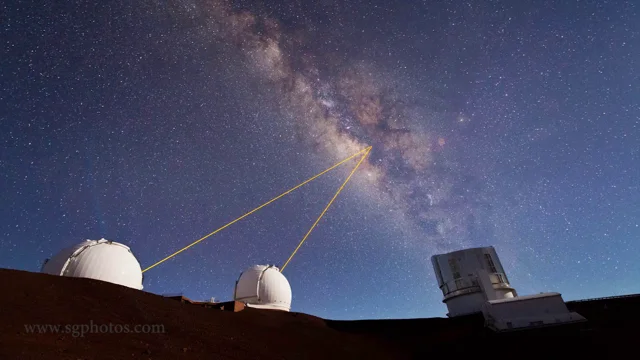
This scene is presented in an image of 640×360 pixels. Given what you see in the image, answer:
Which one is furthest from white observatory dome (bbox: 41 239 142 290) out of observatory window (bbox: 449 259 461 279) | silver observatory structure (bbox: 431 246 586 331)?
observatory window (bbox: 449 259 461 279)

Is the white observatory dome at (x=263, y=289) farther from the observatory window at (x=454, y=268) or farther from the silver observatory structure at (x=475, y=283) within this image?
the observatory window at (x=454, y=268)

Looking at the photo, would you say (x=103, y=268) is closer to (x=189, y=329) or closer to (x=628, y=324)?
(x=189, y=329)

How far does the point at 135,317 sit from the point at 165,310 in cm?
194

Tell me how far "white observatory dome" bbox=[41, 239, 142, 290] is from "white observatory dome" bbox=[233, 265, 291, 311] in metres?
8.16

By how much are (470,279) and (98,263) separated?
88.7ft

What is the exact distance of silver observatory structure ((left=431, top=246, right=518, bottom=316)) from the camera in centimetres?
2680

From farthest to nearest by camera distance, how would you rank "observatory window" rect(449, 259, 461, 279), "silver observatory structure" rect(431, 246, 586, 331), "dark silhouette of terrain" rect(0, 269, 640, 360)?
"observatory window" rect(449, 259, 461, 279)
"silver observatory structure" rect(431, 246, 586, 331)
"dark silhouette of terrain" rect(0, 269, 640, 360)

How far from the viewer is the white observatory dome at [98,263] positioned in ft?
68.6

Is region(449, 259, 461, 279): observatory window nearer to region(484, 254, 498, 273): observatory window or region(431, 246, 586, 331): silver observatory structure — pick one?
region(431, 246, 586, 331): silver observatory structure

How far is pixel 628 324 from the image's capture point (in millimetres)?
17531

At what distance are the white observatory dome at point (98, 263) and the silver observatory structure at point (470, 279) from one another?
23.9m

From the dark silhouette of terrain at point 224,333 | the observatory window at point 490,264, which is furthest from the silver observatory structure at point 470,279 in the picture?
the dark silhouette of terrain at point 224,333

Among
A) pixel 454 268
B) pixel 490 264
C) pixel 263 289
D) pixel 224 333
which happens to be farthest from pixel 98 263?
pixel 490 264

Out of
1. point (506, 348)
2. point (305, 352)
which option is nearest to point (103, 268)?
point (305, 352)
